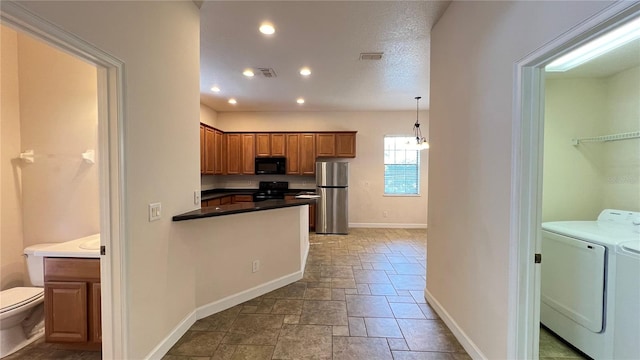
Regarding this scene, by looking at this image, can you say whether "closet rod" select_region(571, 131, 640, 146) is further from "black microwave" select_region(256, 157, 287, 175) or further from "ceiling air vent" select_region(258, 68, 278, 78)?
"black microwave" select_region(256, 157, 287, 175)

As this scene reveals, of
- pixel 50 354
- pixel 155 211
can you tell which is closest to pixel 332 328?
pixel 155 211

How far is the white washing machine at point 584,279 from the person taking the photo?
1714 millimetres

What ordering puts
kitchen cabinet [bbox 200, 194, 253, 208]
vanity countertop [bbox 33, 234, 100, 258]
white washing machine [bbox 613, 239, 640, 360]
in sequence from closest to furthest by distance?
white washing machine [bbox 613, 239, 640, 360] → vanity countertop [bbox 33, 234, 100, 258] → kitchen cabinet [bbox 200, 194, 253, 208]

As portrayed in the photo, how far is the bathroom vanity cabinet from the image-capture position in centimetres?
181

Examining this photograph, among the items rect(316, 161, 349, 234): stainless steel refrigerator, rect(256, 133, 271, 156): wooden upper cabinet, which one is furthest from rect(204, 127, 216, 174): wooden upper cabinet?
rect(316, 161, 349, 234): stainless steel refrigerator

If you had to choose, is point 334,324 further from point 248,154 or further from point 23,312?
point 248,154

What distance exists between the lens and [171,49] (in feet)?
6.48

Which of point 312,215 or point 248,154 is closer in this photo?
point 312,215

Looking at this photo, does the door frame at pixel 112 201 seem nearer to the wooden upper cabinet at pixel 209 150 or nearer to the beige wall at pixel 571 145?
the beige wall at pixel 571 145

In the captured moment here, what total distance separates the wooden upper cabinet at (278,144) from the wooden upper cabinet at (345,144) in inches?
50.2

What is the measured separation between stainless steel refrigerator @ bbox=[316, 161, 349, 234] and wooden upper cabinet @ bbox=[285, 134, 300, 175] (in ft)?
1.92

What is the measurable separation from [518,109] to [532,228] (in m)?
0.67

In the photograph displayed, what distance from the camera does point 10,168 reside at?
2143 mm

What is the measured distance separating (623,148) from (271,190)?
5.49m
